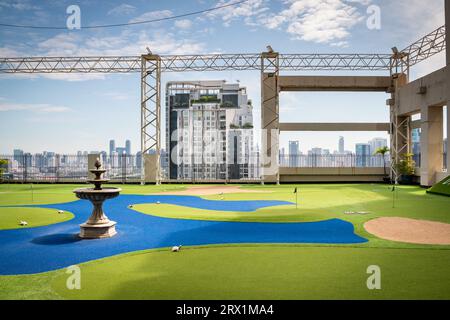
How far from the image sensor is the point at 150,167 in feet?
104

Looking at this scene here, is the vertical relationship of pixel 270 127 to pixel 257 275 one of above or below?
above

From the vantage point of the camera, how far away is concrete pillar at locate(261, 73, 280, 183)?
30.9m

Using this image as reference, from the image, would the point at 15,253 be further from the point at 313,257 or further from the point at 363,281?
the point at 363,281

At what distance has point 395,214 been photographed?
13500 millimetres

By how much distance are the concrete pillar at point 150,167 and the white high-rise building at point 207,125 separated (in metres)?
60.3

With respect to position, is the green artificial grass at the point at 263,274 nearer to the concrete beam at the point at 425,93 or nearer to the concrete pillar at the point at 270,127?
the concrete beam at the point at 425,93

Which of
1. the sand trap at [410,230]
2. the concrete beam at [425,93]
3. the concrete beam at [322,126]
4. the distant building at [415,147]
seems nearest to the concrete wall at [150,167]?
the concrete beam at [322,126]

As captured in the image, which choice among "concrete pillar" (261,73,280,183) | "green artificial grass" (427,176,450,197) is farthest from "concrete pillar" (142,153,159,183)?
"green artificial grass" (427,176,450,197)

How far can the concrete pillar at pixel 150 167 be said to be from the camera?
31.3m

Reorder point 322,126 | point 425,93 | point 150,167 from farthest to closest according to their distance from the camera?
point 322,126
point 150,167
point 425,93

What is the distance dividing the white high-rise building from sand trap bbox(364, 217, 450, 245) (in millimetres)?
80566

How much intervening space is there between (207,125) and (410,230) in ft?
291

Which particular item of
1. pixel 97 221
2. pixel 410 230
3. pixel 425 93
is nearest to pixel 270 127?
pixel 425 93

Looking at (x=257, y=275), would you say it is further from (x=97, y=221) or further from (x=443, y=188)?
(x=443, y=188)
